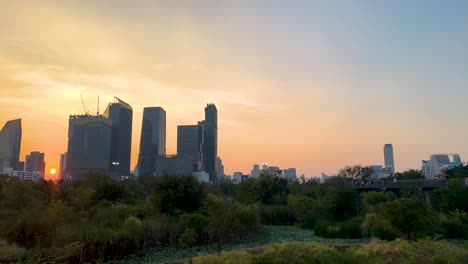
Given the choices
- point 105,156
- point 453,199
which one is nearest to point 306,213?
→ point 453,199

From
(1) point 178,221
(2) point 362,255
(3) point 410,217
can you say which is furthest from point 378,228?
(1) point 178,221

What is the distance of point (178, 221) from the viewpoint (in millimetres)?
17906

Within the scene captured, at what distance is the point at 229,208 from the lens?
1864 centimetres

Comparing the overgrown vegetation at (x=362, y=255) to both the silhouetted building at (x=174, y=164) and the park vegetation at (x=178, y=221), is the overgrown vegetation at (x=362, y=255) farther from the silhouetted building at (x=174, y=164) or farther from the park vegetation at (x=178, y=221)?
the silhouetted building at (x=174, y=164)

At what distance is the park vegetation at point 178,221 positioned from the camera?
508 inches

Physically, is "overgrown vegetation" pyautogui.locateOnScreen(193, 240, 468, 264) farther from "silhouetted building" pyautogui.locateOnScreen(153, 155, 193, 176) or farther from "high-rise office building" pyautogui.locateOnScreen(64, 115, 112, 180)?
"silhouetted building" pyautogui.locateOnScreen(153, 155, 193, 176)

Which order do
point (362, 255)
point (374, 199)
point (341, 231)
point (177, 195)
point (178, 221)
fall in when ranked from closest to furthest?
1. point (362, 255)
2. point (178, 221)
3. point (341, 231)
4. point (177, 195)
5. point (374, 199)

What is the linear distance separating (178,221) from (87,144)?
556ft

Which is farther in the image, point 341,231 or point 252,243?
point 341,231

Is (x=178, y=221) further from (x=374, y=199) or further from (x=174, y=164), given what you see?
(x=174, y=164)

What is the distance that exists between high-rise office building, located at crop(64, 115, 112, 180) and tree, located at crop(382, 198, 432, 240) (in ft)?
560

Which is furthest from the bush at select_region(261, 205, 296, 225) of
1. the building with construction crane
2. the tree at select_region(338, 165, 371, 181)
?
the building with construction crane

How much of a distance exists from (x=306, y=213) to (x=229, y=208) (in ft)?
27.5

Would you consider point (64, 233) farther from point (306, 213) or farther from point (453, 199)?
point (453, 199)
